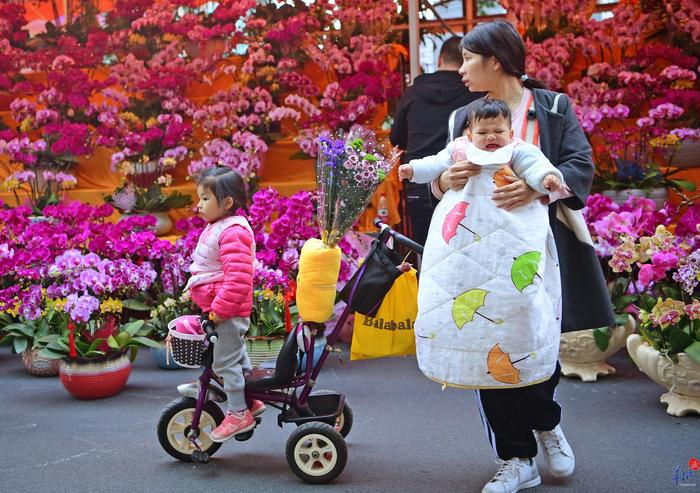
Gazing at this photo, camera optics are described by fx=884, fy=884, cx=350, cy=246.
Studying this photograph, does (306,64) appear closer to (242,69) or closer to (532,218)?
(242,69)

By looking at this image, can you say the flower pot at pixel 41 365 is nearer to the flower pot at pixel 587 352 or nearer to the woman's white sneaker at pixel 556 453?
the flower pot at pixel 587 352

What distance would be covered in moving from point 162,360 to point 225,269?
168 cm

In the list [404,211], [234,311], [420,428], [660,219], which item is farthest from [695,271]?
[404,211]

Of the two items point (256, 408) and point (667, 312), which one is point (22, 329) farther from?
point (667, 312)

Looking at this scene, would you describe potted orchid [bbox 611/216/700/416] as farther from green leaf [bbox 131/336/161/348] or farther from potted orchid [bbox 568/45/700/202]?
green leaf [bbox 131/336/161/348]

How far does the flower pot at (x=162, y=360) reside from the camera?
4.47m

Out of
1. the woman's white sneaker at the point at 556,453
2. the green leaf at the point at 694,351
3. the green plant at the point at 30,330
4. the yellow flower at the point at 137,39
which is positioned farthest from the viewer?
the yellow flower at the point at 137,39

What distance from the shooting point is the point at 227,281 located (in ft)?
9.80

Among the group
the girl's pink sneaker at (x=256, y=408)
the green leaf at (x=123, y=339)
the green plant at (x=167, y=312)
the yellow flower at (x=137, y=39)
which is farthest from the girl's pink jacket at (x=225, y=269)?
the yellow flower at (x=137, y=39)

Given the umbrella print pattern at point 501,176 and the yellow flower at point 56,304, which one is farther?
the yellow flower at point 56,304

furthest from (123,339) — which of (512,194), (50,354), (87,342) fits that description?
(512,194)

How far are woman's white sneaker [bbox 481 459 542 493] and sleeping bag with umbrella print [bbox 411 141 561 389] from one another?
423 millimetres

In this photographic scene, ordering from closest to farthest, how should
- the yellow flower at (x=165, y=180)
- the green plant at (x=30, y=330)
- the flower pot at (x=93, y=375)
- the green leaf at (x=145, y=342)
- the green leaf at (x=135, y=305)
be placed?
1. the flower pot at (x=93, y=375)
2. the green leaf at (x=145, y=342)
3. the green plant at (x=30, y=330)
4. the green leaf at (x=135, y=305)
5. the yellow flower at (x=165, y=180)

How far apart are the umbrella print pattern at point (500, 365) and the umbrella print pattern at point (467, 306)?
0.28 ft
